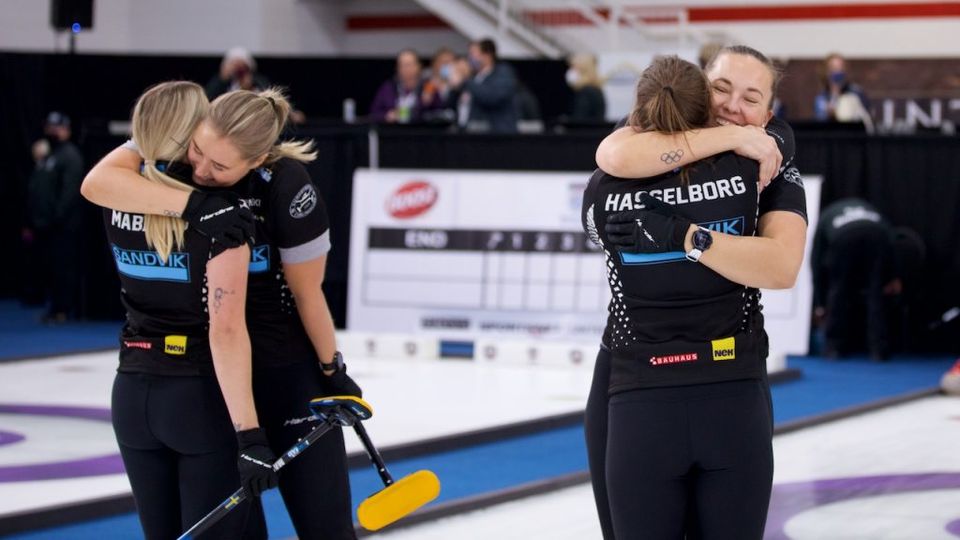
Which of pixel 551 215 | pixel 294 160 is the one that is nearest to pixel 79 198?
pixel 551 215

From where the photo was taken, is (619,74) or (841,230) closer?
(841,230)

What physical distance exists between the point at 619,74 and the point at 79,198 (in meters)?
6.92

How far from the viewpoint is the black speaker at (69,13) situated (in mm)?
12078

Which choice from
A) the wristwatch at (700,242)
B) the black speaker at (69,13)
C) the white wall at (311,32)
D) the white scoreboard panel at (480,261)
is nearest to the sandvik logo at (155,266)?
the wristwatch at (700,242)

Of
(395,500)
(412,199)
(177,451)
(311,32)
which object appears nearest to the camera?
(177,451)

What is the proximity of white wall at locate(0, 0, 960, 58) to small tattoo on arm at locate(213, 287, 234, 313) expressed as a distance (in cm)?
1515

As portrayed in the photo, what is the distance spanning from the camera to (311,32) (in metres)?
21.1

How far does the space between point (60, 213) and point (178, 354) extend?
8.81 metres

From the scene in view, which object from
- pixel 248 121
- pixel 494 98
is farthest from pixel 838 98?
pixel 248 121

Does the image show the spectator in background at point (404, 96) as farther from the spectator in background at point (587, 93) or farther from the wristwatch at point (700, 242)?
the wristwatch at point (700, 242)

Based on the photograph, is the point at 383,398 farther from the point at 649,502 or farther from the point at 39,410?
the point at 649,502

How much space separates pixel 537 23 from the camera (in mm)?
19562

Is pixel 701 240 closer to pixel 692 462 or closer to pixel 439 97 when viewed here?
pixel 692 462

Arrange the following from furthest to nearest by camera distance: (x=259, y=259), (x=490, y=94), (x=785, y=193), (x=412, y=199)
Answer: (x=490, y=94)
(x=412, y=199)
(x=259, y=259)
(x=785, y=193)
